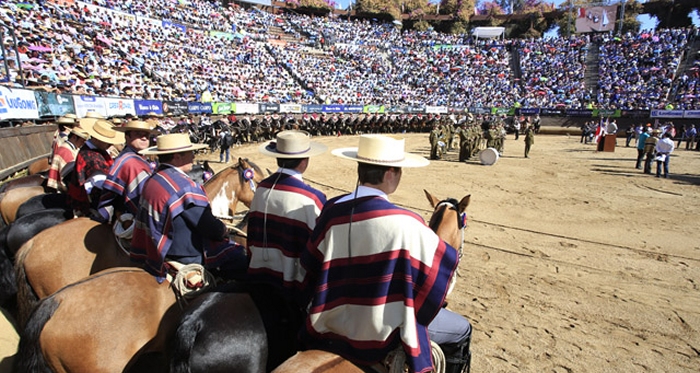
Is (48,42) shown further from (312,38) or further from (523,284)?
(312,38)

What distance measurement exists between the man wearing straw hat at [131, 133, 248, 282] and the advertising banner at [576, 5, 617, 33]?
6425 cm

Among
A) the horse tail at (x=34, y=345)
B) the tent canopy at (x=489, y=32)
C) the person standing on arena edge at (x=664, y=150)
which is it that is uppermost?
the tent canopy at (x=489, y=32)

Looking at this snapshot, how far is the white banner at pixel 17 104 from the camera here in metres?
10.0

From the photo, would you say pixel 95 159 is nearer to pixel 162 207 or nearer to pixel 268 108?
pixel 162 207

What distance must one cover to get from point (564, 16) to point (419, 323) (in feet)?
241

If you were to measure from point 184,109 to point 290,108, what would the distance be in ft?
34.2

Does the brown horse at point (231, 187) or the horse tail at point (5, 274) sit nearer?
the horse tail at point (5, 274)

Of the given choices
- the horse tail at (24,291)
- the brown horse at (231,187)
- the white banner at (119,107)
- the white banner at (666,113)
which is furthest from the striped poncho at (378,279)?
the white banner at (666,113)

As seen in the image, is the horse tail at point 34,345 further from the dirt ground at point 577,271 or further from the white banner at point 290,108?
the white banner at point 290,108

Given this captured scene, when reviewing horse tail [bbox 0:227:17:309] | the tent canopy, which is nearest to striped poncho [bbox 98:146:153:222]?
horse tail [bbox 0:227:17:309]

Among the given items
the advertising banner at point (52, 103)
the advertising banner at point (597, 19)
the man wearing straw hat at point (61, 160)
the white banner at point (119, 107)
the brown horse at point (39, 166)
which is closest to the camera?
the man wearing straw hat at point (61, 160)

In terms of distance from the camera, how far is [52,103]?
13664 mm

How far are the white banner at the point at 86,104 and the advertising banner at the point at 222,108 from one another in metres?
11.2

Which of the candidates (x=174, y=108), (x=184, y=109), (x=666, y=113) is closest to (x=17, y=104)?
(x=174, y=108)
